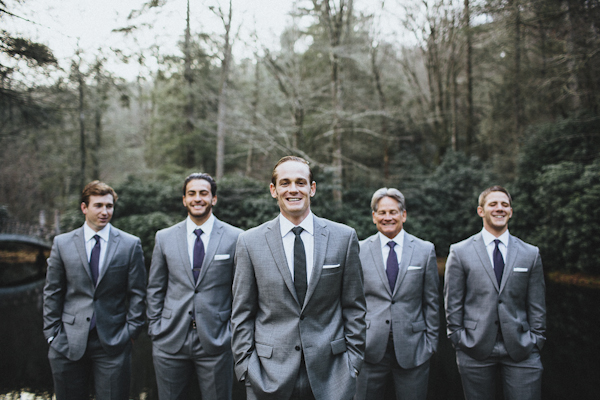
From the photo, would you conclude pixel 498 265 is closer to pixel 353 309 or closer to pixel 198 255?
pixel 353 309

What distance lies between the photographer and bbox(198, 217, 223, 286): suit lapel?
2.97 metres

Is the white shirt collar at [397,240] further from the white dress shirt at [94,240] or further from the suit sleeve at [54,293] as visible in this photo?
the suit sleeve at [54,293]

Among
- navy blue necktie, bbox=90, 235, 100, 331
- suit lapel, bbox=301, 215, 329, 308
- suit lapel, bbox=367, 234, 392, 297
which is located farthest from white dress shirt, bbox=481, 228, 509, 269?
navy blue necktie, bbox=90, 235, 100, 331

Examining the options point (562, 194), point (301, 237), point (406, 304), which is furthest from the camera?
point (562, 194)

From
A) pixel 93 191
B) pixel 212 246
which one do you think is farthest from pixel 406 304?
pixel 93 191

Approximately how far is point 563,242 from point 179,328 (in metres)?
13.5

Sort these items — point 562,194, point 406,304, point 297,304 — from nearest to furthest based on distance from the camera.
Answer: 1. point 297,304
2. point 406,304
3. point 562,194

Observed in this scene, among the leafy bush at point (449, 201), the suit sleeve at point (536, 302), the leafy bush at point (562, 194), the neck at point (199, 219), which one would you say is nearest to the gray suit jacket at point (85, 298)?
the neck at point (199, 219)

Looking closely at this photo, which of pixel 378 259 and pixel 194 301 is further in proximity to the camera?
pixel 378 259

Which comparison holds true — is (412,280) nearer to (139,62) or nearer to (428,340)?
(428,340)

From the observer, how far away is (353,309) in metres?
2.07

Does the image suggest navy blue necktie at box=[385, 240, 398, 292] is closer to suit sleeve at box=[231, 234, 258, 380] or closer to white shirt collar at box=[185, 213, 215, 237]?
suit sleeve at box=[231, 234, 258, 380]

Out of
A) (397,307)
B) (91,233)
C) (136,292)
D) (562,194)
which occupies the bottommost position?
(397,307)

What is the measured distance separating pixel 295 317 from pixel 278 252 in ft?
1.16
